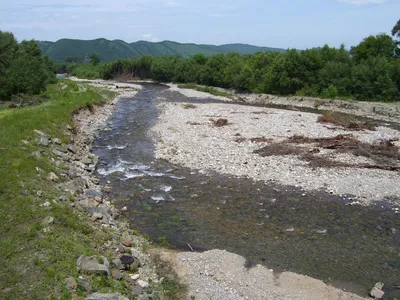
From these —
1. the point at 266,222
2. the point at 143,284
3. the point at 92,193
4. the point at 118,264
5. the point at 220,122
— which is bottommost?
the point at 266,222

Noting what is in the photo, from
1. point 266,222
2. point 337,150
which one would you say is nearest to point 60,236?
point 266,222

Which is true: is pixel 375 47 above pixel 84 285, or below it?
above

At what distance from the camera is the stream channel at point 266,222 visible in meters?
11.6

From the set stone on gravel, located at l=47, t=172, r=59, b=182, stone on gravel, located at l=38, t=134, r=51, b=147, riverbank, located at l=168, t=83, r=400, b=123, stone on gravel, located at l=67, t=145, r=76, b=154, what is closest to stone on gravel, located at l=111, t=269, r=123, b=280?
stone on gravel, located at l=47, t=172, r=59, b=182

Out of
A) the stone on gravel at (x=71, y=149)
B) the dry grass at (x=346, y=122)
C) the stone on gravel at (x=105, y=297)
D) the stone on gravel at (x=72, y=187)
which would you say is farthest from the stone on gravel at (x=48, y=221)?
the dry grass at (x=346, y=122)

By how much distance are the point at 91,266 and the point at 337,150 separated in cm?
2028

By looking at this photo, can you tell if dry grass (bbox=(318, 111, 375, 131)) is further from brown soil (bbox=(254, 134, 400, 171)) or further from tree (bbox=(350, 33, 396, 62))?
tree (bbox=(350, 33, 396, 62))

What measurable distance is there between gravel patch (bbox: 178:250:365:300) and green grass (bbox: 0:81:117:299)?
3.46 meters

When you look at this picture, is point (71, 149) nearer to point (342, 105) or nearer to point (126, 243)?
point (126, 243)

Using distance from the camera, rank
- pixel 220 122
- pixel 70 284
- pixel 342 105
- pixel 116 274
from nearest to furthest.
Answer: pixel 70 284 → pixel 116 274 → pixel 220 122 → pixel 342 105

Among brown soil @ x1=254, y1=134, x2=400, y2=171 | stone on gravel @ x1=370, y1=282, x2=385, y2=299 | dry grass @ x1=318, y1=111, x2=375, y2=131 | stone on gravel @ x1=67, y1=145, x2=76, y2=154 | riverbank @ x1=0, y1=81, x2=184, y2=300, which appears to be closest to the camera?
riverbank @ x1=0, y1=81, x2=184, y2=300

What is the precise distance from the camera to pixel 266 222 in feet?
48.1

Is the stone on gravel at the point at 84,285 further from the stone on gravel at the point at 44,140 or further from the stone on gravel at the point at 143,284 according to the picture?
the stone on gravel at the point at 44,140

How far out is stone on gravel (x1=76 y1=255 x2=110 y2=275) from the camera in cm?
912
